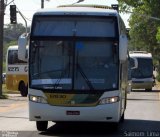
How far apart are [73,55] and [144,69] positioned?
38.0m

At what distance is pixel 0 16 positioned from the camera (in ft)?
126

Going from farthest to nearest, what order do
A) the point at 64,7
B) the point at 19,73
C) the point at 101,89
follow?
the point at 19,73
the point at 64,7
the point at 101,89

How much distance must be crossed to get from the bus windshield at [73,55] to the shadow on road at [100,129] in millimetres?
1417

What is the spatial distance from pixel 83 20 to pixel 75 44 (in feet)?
2.28

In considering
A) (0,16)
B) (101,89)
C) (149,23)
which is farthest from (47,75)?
(149,23)

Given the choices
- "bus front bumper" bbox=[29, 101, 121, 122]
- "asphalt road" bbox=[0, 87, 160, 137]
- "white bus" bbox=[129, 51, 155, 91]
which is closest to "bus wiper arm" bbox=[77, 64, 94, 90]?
"bus front bumper" bbox=[29, 101, 121, 122]

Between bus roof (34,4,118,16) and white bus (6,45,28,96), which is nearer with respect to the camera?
bus roof (34,4,118,16)

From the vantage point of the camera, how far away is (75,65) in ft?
51.8

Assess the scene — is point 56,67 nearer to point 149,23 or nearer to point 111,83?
point 111,83

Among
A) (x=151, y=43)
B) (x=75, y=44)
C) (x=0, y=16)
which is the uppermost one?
(x=75, y=44)

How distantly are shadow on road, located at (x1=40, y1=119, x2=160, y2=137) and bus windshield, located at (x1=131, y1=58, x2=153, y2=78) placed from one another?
108ft

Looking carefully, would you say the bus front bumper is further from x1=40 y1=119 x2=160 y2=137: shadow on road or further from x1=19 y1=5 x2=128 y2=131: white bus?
x1=40 y1=119 x2=160 y2=137: shadow on road

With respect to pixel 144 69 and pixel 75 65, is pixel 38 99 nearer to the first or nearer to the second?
pixel 75 65

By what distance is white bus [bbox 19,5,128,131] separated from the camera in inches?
610
